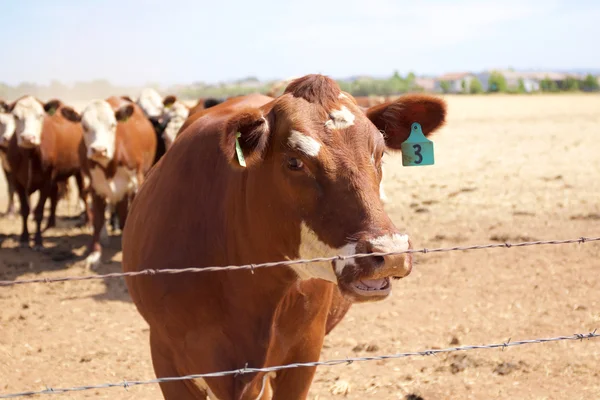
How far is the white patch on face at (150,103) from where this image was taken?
36.7 ft

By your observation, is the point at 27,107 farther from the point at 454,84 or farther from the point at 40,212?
the point at 454,84

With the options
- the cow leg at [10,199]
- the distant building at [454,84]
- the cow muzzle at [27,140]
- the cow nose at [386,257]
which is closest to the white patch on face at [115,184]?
the cow muzzle at [27,140]

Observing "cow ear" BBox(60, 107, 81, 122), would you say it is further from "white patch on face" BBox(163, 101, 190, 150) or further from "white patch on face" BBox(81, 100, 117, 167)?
"white patch on face" BBox(163, 101, 190, 150)

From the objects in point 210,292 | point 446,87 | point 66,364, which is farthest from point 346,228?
point 446,87

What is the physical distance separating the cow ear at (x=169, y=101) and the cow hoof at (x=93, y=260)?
3086 millimetres

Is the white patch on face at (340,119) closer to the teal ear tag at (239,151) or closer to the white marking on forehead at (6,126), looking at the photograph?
the teal ear tag at (239,151)

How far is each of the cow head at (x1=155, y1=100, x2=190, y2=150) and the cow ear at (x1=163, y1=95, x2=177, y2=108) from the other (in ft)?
1.64

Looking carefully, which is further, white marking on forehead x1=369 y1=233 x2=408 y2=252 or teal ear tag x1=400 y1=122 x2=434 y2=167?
teal ear tag x1=400 y1=122 x2=434 y2=167

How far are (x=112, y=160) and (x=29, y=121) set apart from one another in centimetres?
193

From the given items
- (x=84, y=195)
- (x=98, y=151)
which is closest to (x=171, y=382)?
(x=98, y=151)

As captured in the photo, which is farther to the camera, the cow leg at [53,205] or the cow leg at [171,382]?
the cow leg at [53,205]

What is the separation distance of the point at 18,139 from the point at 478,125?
60.4 ft

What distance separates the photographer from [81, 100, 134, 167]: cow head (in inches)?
347

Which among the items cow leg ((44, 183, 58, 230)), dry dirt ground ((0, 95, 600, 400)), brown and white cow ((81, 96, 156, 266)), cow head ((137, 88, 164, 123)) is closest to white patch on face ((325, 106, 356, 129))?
dry dirt ground ((0, 95, 600, 400))
